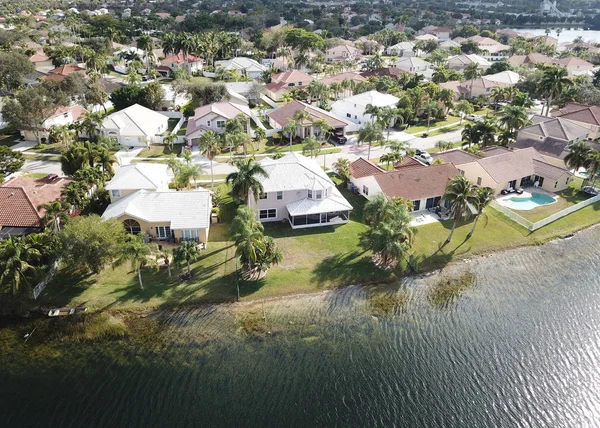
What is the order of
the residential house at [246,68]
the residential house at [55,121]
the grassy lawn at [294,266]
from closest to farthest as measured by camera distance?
the grassy lawn at [294,266]
the residential house at [55,121]
the residential house at [246,68]

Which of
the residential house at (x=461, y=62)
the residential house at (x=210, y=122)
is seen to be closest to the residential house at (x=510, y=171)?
the residential house at (x=210, y=122)

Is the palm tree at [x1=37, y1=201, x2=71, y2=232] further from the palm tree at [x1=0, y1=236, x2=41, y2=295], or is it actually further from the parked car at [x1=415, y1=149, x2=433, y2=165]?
the parked car at [x1=415, y1=149, x2=433, y2=165]

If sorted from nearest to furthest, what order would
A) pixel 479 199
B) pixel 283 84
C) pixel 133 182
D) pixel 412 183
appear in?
1. pixel 479 199
2. pixel 133 182
3. pixel 412 183
4. pixel 283 84

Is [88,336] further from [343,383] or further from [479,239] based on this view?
[479,239]

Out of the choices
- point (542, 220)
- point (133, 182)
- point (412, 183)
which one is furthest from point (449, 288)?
point (133, 182)

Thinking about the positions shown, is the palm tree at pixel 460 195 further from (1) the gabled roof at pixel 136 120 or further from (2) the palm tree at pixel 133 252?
(1) the gabled roof at pixel 136 120

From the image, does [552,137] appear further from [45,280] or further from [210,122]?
[45,280]
